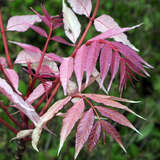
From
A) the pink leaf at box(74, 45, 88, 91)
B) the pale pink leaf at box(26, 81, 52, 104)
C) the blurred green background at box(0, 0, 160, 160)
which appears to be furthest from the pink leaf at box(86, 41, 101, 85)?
the blurred green background at box(0, 0, 160, 160)

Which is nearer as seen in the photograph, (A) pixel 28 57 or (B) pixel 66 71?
(B) pixel 66 71

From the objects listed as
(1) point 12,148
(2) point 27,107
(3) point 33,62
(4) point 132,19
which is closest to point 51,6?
(4) point 132,19

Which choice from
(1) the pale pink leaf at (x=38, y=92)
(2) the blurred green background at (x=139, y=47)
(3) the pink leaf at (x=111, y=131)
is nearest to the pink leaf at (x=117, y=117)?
(3) the pink leaf at (x=111, y=131)

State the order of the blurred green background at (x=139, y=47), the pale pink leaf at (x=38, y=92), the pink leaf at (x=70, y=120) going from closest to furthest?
the pink leaf at (x=70, y=120) < the pale pink leaf at (x=38, y=92) < the blurred green background at (x=139, y=47)

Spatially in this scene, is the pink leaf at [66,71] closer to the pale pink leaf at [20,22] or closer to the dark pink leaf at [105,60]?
the dark pink leaf at [105,60]

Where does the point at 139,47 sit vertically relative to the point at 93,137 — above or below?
below

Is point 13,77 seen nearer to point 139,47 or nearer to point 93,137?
point 93,137

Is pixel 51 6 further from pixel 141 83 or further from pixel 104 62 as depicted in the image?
pixel 104 62

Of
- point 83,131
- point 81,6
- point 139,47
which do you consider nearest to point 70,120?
point 83,131

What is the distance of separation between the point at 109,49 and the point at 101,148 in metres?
0.88

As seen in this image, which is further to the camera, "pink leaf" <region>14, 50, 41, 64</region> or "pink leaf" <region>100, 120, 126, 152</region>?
"pink leaf" <region>14, 50, 41, 64</region>

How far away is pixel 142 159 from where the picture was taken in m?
1.58

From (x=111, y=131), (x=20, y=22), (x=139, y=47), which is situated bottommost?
(x=139, y=47)

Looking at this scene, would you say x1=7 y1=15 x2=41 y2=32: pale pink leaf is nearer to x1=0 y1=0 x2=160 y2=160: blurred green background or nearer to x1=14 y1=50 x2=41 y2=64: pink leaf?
x1=14 y1=50 x2=41 y2=64: pink leaf
